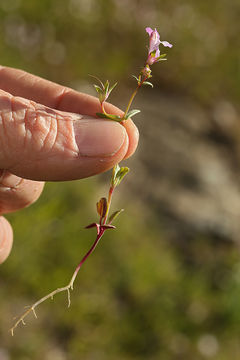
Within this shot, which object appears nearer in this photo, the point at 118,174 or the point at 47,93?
the point at 118,174

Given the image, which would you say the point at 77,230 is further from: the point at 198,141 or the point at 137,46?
the point at 137,46

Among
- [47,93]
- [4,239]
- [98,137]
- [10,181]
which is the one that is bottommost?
[4,239]

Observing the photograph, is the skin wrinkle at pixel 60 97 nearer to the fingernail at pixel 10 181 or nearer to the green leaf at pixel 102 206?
the fingernail at pixel 10 181

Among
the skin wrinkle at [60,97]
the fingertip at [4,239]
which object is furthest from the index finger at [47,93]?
the fingertip at [4,239]

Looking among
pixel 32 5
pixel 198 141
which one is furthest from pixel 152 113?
pixel 32 5

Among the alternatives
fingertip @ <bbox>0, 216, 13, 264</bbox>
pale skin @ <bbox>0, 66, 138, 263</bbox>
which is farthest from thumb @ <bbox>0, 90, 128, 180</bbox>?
fingertip @ <bbox>0, 216, 13, 264</bbox>

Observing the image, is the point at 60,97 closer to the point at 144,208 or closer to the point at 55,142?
the point at 55,142

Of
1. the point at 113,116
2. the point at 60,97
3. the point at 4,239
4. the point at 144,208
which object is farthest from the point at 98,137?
the point at 144,208
